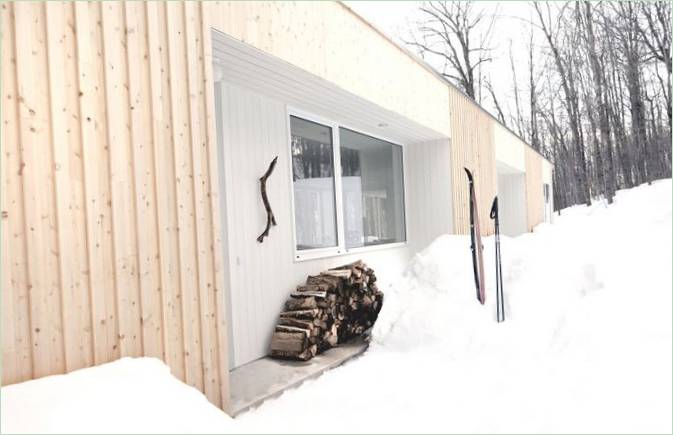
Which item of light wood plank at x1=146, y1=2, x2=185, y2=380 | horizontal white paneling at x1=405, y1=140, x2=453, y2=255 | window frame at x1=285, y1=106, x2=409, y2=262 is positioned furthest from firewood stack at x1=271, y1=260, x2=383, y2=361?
horizontal white paneling at x1=405, y1=140, x2=453, y2=255

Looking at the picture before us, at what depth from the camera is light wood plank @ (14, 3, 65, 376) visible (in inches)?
69.5

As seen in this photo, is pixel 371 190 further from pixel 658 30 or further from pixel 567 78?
pixel 567 78

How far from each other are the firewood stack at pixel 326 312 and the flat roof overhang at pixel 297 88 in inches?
74.6

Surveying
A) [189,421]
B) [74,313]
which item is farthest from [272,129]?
[189,421]

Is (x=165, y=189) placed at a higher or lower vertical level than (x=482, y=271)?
higher

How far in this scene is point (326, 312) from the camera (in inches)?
166

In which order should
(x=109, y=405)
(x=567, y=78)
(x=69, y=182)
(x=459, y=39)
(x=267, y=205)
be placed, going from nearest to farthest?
(x=109, y=405) < (x=69, y=182) < (x=267, y=205) < (x=567, y=78) < (x=459, y=39)

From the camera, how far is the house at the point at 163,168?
179 cm

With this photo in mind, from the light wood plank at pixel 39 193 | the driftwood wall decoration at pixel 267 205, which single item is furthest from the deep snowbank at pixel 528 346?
the driftwood wall decoration at pixel 267 205

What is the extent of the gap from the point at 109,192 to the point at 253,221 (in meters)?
1.99

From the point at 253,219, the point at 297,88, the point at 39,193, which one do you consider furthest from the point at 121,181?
the point at 297,88

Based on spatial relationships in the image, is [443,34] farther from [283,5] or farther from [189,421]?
[189,421]

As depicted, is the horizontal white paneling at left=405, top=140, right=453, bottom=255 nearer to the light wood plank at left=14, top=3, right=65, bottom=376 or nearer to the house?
the house

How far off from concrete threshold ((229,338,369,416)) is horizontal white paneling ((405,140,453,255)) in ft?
10.3
